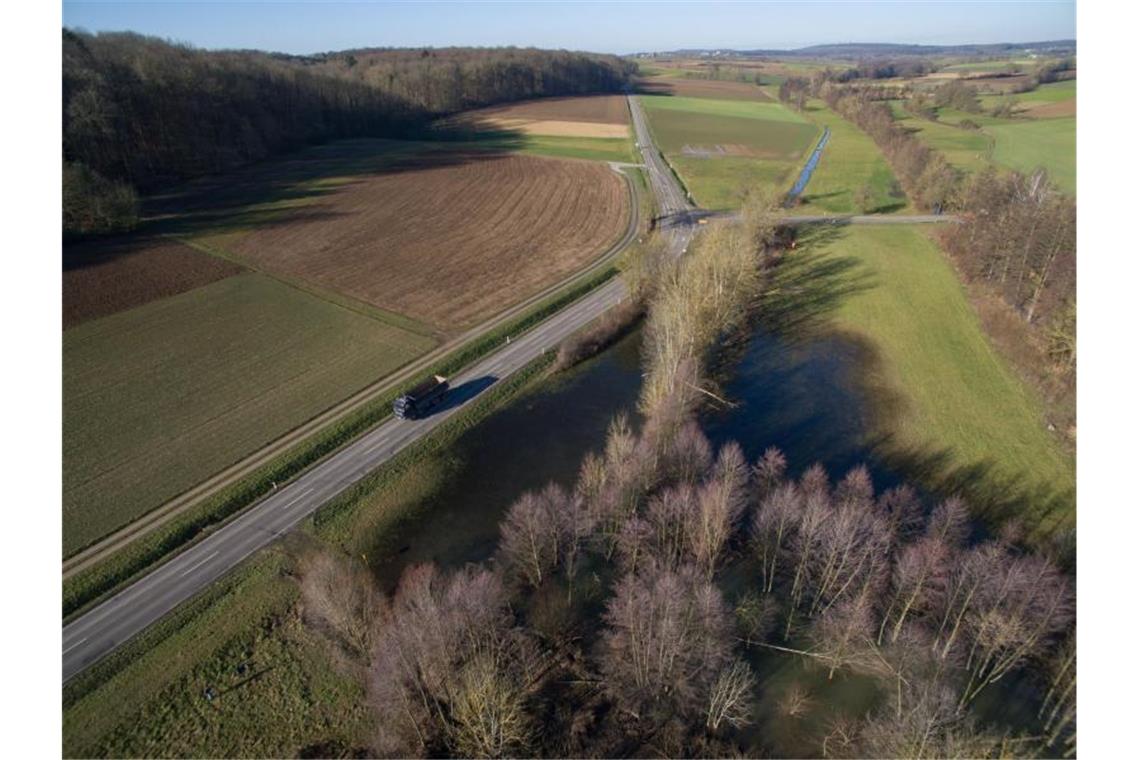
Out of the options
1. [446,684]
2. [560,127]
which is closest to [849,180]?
[560,127]

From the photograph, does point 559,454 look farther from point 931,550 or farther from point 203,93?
point 203,93

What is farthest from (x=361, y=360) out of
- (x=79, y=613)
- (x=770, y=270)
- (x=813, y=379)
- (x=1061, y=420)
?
(x=1061, y=420)

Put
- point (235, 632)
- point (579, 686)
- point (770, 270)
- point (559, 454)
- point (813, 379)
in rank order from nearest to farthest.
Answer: point (579, 686)
point (235, 632)
point (559, 454)
point (813, 379)
point (770, 270)

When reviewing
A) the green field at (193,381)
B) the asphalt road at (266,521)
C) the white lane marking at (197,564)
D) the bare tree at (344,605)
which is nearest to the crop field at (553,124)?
the green field at (193,381)

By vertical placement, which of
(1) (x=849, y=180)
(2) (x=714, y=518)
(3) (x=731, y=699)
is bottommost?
(3) (x=731, y=699)

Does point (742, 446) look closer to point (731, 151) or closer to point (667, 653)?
point (667, 653)

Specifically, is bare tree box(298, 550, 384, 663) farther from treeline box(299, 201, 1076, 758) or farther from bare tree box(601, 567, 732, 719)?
bare tree box(601, 567, 732, 719)

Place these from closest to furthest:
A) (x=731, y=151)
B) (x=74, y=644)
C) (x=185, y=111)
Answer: (x=74, y=644), (x=185, y=111), (x=731, y=151)

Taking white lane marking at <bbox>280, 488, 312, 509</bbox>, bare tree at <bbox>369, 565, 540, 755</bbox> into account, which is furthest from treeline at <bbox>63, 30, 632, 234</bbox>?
bare tree at <bbox>369, 565, 540, 755</bbox>
